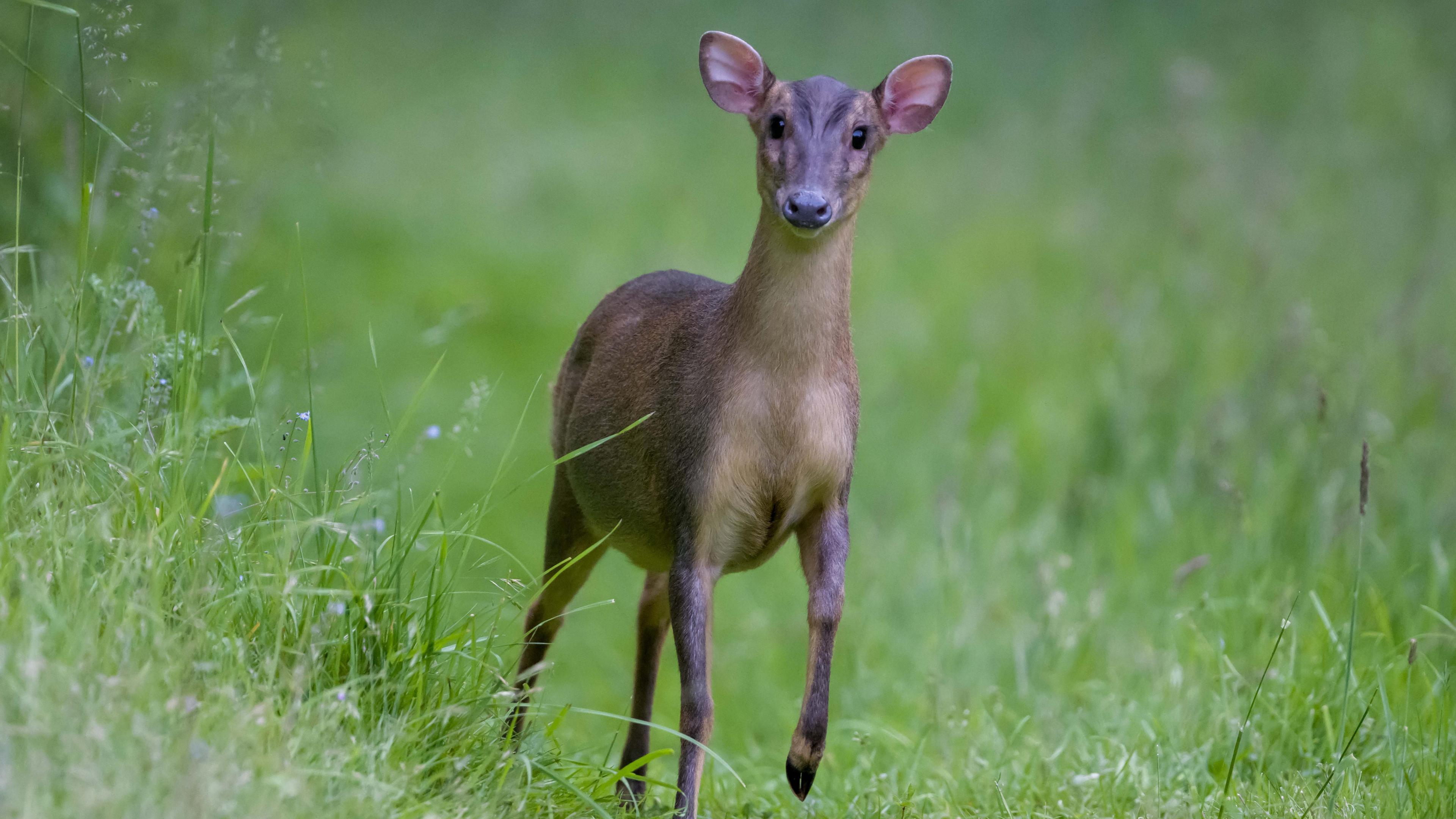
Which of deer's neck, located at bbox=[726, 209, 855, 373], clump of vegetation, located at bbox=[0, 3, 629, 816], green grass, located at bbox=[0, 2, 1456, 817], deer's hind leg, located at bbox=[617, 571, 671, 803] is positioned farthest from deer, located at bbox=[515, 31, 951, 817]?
deer's hind leg, located at bbox=[617, 571, 671, 803]

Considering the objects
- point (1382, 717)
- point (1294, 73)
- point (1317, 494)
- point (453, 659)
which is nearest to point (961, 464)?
point (1317, 494)

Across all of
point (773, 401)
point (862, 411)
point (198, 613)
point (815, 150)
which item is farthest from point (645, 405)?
point (862, 411)

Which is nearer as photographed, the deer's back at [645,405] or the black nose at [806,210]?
the black nose at [806,210]

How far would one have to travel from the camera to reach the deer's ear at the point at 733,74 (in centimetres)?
379

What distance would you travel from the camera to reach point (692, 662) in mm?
3547

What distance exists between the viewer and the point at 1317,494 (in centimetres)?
585

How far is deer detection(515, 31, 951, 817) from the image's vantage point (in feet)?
11.5

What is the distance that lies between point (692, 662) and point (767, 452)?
1.81 feet

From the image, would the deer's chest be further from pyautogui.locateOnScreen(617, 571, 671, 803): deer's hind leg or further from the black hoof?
pyautogui.locateOnScreen(617, 571, 671, 803): deer's hind leg

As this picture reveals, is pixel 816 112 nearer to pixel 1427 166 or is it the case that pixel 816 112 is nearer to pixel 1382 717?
pixel 1382 717

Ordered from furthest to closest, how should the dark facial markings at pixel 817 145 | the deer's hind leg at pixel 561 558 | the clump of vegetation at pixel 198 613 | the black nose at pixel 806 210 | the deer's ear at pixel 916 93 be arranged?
the deer's hind leg at pixel 561 558
the deer's ear at pixel 916 93
the dark facial markings at pixel 817 145
the black nose at pixel 806 210
the clump of vegetation at pixel 198 613

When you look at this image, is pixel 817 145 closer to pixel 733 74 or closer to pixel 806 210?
pixel 806 210

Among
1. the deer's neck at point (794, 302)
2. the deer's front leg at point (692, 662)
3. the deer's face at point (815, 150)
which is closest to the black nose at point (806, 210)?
the deer's face at point (815, 150)

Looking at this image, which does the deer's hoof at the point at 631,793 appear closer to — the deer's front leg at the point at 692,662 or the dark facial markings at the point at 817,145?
the deer's front leg at the point at 692,662
